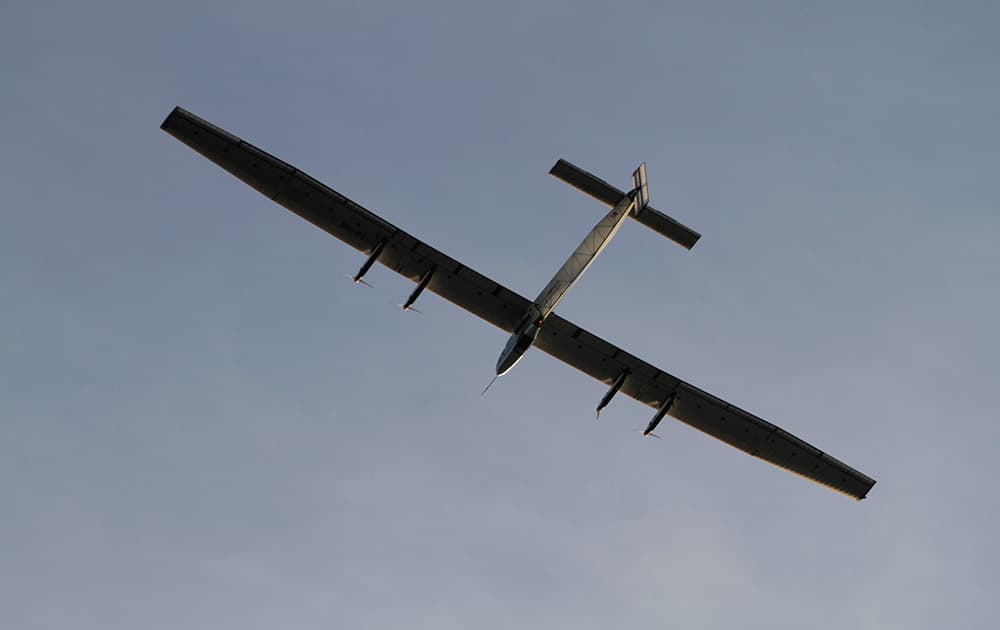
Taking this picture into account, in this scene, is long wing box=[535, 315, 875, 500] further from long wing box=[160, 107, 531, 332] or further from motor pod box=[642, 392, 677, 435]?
long wing box=[160, 107, 531, 332]

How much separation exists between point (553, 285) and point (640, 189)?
5.10m

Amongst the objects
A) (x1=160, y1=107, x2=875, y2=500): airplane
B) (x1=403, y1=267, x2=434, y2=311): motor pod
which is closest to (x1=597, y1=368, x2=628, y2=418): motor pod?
(x1=160, y1=107, x2=875, y2=500): airplane

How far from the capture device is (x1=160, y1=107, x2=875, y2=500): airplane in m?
38.8

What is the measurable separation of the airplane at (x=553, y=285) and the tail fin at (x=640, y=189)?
4 cm

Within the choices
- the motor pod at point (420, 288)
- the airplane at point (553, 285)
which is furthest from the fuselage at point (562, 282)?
the motor pod at point (420, 288)

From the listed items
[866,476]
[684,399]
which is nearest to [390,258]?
[684,399]

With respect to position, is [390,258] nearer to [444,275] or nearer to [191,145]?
[444,275]

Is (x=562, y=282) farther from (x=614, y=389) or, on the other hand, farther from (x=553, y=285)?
(x=614, y=389)

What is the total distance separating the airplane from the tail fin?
0.13 feet

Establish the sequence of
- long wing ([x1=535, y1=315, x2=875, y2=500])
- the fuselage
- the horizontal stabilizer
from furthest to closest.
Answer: long wing ([x1=535, y1=315, x2=875, y2=500]), the horizontal stabilizer, the fuselage

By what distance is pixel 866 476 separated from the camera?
44.1 meters

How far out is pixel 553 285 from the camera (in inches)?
1544

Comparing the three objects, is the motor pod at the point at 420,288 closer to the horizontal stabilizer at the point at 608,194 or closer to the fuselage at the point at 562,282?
the fuselage at the point at 562,282

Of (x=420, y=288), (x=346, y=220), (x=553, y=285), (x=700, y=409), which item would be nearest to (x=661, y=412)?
(x=700, y=409)
